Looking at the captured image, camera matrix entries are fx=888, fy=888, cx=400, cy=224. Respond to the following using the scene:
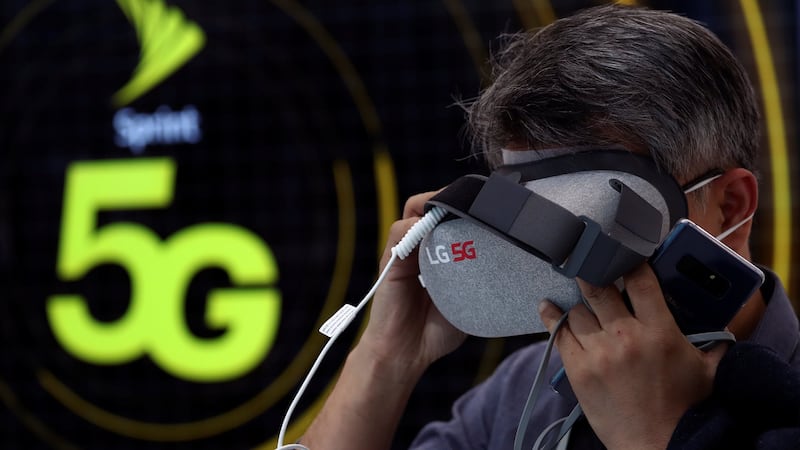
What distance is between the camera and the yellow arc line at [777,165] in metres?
1.66

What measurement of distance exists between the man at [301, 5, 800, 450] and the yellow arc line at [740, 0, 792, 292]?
2.37 feet

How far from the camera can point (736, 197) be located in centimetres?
93

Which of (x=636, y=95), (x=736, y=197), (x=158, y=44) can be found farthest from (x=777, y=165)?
(x=158, y=44)

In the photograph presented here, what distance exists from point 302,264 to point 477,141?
89cm

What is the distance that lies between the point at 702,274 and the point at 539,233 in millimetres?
147

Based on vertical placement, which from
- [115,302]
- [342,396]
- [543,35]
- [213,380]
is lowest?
[213,380]

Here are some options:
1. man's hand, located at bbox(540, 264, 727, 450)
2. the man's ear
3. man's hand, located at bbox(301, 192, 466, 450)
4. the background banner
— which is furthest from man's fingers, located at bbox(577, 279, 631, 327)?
the background banner

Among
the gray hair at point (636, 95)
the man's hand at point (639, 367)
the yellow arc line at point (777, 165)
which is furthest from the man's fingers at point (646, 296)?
the yellow arc line at point (777, 165)

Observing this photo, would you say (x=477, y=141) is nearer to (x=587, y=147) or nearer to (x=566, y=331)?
(x=587, y=147)

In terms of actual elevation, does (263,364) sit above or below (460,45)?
below

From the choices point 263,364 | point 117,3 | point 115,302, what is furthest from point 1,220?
point 263,364

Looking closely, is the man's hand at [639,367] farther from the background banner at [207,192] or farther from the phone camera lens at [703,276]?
the background banner at [207,192]

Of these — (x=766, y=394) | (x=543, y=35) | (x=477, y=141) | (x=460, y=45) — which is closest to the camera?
(x=766, y=394)

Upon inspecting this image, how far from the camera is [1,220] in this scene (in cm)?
207
